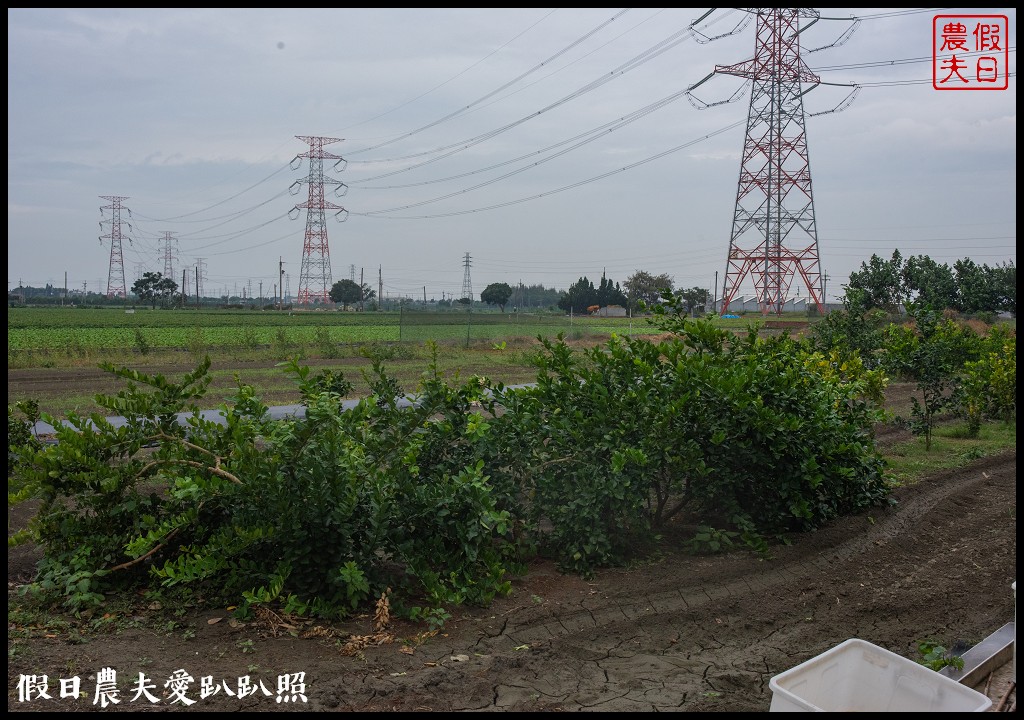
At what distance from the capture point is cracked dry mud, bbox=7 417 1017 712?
351cm

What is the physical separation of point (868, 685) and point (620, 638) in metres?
1.30

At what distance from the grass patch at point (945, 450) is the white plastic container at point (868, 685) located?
4.62 meters

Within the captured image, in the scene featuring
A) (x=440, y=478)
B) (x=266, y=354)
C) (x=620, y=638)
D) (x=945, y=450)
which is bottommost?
(x=620, y=638)

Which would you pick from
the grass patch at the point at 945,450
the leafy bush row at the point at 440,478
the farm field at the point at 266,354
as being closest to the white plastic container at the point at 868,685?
the leafy bush row at the point at 440,478

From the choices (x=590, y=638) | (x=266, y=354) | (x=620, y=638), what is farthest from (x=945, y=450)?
(x=266, y=354)

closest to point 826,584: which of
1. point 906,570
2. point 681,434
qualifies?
point 906,570

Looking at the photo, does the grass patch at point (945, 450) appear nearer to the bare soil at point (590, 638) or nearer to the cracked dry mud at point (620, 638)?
the cracked dry mud at point (620, 638)

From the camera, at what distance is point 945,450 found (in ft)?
30.6

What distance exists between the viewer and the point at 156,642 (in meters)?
3.96

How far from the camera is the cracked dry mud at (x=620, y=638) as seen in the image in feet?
11.5

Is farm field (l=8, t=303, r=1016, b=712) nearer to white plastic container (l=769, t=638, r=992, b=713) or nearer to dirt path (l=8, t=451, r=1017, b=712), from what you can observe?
dirt path (l=8, t=451, r=1017, b=712)

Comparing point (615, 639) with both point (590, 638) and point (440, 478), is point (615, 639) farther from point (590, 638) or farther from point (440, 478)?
point (440, 478)

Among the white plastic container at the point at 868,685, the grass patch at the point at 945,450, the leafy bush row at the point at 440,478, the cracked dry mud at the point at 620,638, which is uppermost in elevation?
the leafy bush row at the point at 440,478

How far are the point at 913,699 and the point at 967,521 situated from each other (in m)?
3.84
